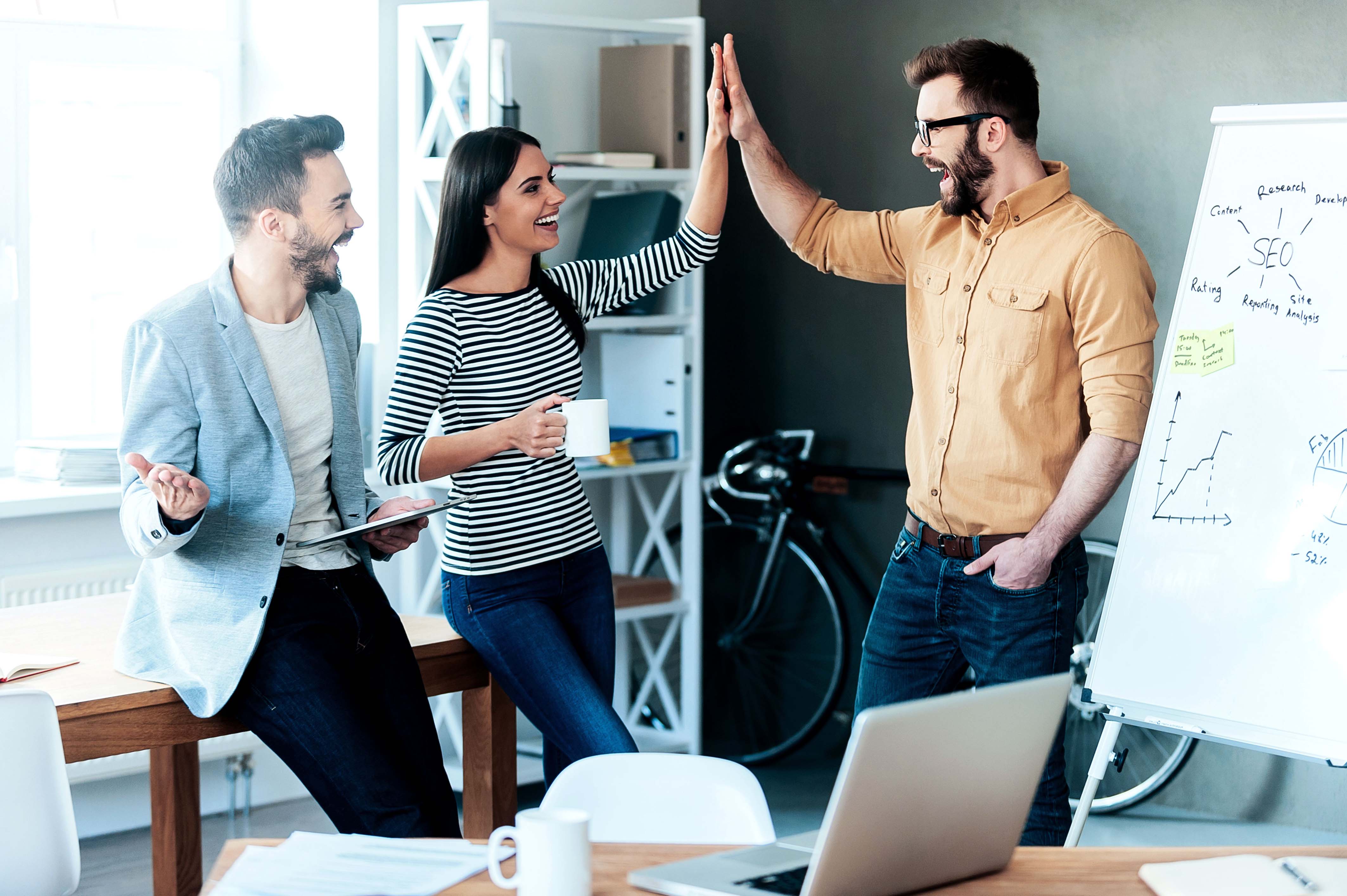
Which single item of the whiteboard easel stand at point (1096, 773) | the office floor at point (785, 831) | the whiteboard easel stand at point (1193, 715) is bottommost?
the office floor at point (785, 831)

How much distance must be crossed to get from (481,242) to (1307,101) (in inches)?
81.3

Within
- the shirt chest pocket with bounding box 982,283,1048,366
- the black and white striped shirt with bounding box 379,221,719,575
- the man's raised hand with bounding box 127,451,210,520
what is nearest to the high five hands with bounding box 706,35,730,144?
the black and white striped shirt with bounding box 379,221,719,575

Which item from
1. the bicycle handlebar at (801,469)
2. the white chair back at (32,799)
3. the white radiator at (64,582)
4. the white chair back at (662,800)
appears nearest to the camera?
the white chair back at (32,799)

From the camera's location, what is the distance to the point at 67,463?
3.31m

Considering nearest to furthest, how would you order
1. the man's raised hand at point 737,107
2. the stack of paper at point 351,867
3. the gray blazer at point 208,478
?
the stack of paper at point 351,867 → the gray blazer at point 208,478 → the man's raised hand at point 737,107

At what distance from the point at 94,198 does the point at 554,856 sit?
9.70 ft

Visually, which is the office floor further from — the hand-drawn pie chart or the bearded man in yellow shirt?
the hand-drawn pie chart

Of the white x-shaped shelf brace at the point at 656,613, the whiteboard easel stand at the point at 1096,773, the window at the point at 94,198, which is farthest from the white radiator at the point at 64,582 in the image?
the whiteboard easel stand at the point at 1096,773

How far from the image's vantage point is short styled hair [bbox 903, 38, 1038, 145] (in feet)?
7.44

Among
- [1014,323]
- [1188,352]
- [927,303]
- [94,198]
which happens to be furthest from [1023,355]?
[94,198]

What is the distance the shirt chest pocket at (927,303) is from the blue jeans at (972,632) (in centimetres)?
36

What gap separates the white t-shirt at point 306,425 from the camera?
7.01ft

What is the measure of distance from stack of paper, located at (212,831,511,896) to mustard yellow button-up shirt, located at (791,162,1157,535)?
45.4 inches

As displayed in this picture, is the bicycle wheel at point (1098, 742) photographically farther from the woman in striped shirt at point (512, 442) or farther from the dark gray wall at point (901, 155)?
the woman in striped shirt at point (512, 442)
